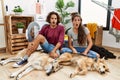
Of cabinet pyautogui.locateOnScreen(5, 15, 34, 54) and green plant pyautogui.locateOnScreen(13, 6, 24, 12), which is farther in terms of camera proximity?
green plant pyautogui.locateOnScreen(13, 6, 24, 12)

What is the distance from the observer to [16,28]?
12.1 feet

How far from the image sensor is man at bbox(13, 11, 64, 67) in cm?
258

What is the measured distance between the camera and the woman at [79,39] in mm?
2768

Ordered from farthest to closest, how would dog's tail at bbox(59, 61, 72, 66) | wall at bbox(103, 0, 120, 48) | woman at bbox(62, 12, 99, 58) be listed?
wall at bbox(103, 0, 120, 48), woman at bbox(62, 12, 99, 58), dog's tail at bbox(59, 61, 72, 66)

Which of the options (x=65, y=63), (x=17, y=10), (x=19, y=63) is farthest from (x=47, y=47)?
(x=17, y=10)

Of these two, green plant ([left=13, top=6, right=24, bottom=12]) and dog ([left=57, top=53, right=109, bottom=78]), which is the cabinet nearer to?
green plant ([left=13, top=6, right=24, bottom=12])

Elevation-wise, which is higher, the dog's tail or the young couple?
the young couple

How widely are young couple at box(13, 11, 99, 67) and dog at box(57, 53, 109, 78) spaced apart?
170mm

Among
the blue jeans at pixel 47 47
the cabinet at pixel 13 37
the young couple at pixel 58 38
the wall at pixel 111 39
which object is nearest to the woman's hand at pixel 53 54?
the young couple at pixel 58 38

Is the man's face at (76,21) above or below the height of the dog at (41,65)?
above

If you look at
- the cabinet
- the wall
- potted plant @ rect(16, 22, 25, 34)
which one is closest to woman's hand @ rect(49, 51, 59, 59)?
the cabinet

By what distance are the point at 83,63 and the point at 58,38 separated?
723 mm

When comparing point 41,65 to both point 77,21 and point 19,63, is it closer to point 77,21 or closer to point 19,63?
point 19,63

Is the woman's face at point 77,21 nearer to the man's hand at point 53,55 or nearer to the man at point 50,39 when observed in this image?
the man at point 50,39
